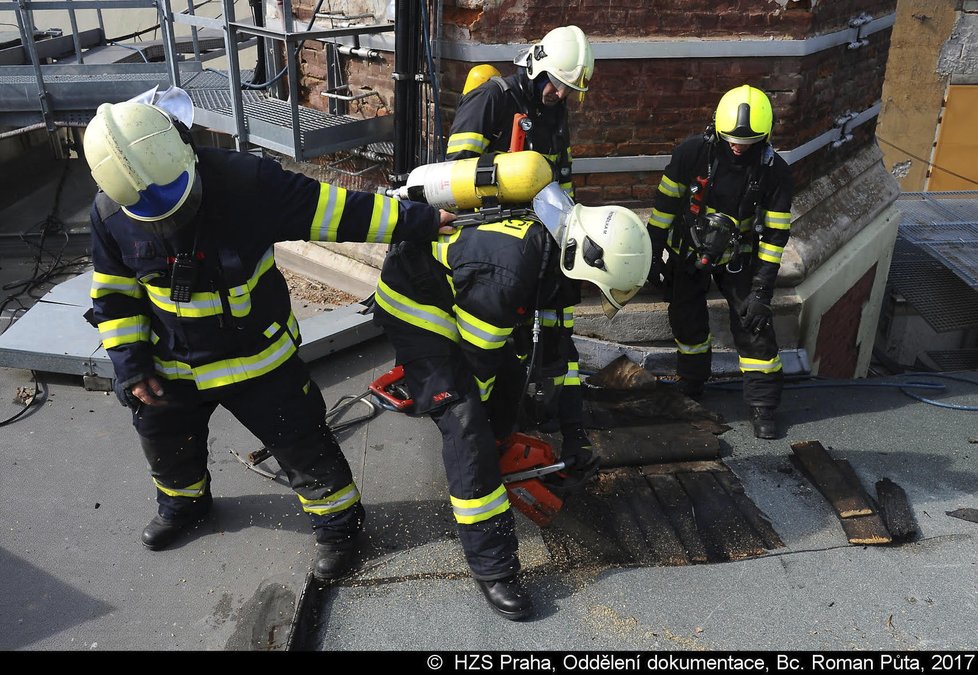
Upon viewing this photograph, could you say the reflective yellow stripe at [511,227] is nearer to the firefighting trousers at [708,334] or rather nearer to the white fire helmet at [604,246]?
the white fire helmet at [604,246]

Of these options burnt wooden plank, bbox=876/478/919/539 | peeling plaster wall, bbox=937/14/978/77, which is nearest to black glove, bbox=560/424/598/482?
burnt wooden plank, bbox=876/478/919/539

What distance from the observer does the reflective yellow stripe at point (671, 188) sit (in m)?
4.50

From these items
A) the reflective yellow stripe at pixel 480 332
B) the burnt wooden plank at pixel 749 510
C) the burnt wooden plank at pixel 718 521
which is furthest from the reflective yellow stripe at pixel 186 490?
the burnt wooden plank at pixel 749 510

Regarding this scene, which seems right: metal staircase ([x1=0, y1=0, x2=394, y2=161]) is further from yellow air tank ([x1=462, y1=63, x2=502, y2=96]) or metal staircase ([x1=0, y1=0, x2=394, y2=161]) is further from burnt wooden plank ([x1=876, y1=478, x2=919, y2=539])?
burnt wooden plank ([x1=876, y1=478, x2=919, y2=539])

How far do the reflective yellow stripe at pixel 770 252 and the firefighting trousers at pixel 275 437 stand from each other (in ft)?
8.56

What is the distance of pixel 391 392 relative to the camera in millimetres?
3469

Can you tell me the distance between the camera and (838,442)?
14.6 ft

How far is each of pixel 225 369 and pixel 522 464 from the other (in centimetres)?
130

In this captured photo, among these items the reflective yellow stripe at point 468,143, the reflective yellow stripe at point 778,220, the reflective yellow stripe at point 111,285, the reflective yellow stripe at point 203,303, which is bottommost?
the reflective yellow stripe at point 778,220

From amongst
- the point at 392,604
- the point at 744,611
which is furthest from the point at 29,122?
the point at 744,611

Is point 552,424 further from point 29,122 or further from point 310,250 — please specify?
point 29,122

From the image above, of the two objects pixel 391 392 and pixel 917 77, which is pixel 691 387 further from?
pixel 917 77

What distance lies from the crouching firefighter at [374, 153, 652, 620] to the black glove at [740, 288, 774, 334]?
1.56 meters

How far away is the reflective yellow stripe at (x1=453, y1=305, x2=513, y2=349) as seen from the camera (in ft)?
10.00
